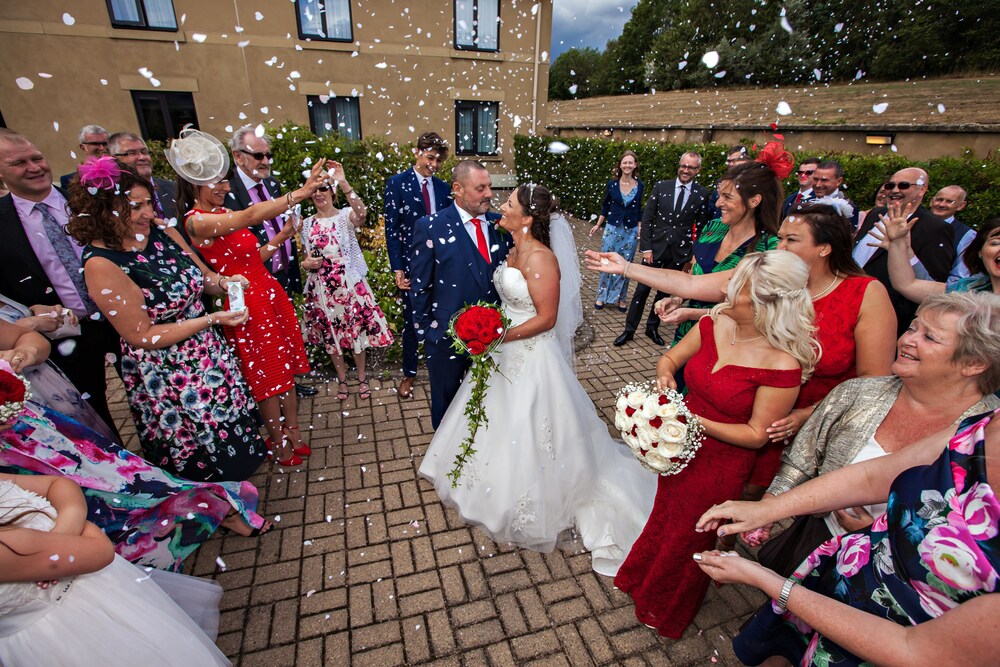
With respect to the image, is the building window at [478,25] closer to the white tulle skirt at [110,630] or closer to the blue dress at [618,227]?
the blue dress at [618,227]

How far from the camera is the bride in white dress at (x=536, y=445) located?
11.3ft

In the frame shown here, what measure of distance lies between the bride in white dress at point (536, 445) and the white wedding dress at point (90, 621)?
1968mm

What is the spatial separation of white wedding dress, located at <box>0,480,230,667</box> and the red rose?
0.41m

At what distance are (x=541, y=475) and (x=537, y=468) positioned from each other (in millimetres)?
63

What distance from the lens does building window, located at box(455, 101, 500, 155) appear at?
50.5ft

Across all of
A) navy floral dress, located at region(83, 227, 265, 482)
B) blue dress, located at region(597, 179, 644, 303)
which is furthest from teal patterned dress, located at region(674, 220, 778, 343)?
navy floral dress, located at region(83, 227, 265, 482)

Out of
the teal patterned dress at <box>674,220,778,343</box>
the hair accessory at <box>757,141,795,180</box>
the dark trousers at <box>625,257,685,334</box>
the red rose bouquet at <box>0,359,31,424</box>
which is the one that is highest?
the hair accessory at <box>757,141,795,180</box>

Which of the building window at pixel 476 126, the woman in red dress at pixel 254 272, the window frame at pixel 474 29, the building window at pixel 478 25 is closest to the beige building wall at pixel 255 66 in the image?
the window frame at pixel 474 29

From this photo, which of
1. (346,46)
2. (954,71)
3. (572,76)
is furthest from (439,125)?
(572,76)

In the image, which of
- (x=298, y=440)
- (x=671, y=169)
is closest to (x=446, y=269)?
(x=298, y=440)

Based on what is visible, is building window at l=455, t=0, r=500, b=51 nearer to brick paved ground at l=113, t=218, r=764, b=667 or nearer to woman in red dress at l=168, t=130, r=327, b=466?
woman in red dress at l=168, t=130, r=327, b=466

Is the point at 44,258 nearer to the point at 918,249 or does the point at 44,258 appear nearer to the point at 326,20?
the point at 918,249

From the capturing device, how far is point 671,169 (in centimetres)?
1216

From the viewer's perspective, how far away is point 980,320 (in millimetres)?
1782
